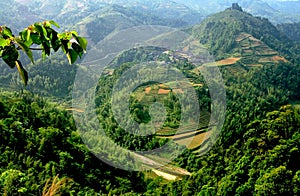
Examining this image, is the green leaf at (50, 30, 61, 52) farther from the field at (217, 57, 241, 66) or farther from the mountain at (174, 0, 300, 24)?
the mountain at (174, 0, 300, 24)

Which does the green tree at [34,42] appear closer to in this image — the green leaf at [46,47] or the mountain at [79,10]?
the green leaf at [46,47]

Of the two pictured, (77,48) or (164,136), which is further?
(164,136)

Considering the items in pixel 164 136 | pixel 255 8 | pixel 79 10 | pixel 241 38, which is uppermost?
pixel 79 10

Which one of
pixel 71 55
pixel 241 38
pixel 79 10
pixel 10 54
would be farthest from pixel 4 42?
pixel 79 10

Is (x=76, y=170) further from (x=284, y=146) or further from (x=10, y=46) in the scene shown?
(x=10, y=46)

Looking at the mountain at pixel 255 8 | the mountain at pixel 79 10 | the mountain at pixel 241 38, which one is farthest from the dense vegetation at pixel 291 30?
the mountain at pixel 255 8

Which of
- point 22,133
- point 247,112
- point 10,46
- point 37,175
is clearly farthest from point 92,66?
point 10,46

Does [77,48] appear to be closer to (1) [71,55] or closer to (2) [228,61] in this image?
(1) [71,55]

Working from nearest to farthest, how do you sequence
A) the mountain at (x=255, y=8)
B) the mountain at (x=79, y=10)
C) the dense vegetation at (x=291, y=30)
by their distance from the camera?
1. the dense vegetation at (x=291, y=30)
2. the mountain at (x=79, y=10)
3. the mountain at (x=255, y=8)
